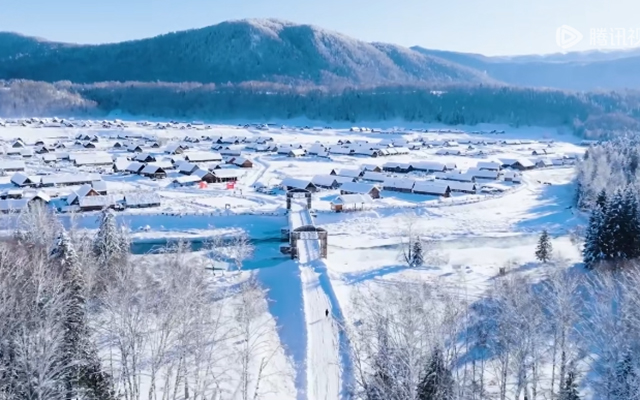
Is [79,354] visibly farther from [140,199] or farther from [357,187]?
[357,187]

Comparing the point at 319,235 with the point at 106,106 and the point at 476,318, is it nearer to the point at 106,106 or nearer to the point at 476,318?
the point at 476,318

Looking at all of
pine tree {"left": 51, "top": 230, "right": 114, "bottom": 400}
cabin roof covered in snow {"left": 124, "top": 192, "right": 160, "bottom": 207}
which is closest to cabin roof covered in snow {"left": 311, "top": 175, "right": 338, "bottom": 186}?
cabin roof covered in snow {"left": 124, "top": 192, "right": 160, "bottom": 207}

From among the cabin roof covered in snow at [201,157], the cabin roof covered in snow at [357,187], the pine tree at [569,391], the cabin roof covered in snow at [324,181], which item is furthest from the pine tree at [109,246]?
the cabin roof covered in snow at [201,157]

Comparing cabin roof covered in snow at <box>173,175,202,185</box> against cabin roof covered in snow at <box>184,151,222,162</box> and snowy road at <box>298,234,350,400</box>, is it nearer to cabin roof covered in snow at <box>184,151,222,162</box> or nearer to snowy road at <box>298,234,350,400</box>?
cabin roof covered in snow at <box>184,151,222,162</box>

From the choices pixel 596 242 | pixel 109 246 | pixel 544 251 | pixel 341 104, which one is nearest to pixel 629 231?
pixel 596 242

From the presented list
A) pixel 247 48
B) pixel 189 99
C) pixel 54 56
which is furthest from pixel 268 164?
pixel 54 56
